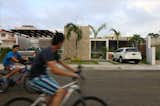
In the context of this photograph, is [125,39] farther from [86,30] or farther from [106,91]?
[106,91]

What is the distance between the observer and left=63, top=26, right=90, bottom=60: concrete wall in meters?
44.0

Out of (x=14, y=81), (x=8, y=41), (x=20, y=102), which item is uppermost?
(x=8, y=41)

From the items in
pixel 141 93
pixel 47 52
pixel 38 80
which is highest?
pixel 47 52

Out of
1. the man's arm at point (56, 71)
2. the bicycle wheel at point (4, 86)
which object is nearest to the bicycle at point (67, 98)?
the man's arm at point (56, 71)

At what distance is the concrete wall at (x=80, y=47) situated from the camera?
4403 cm

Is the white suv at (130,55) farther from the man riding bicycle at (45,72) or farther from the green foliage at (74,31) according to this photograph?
the man riding bicycle at (45,72)

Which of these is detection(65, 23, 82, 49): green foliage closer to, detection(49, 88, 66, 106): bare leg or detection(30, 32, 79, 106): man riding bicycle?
detection(30, 32, 79, 106): man riding bicycle

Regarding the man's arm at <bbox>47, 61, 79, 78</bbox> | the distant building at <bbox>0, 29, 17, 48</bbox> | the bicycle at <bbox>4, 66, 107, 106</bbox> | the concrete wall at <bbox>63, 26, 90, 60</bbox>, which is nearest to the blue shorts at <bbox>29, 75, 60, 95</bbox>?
the bicycle at <bbox>4, 66, 107, 106</bbox>

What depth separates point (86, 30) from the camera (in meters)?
45.2

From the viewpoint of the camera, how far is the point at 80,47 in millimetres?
44781

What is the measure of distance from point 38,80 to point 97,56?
46114mm

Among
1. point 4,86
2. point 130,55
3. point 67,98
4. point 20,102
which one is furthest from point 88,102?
point 130,55

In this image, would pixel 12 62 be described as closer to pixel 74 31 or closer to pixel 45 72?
pixel 45 72

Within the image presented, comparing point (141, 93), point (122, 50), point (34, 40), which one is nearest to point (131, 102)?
point (141, 93)
